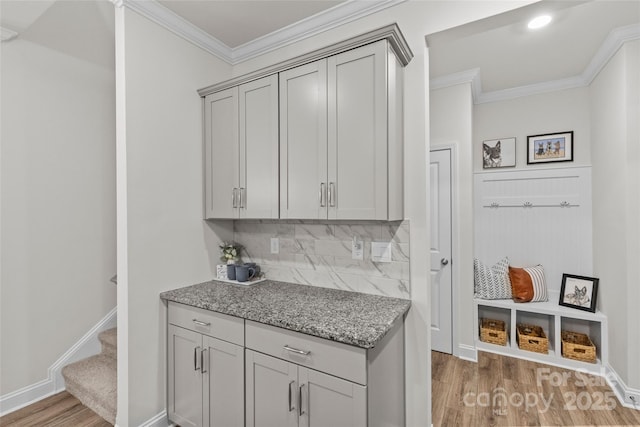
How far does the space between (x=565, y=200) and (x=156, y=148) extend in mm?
3648

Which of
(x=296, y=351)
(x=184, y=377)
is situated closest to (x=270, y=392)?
(x=296, y=351)

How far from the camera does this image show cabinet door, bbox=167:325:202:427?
6.11ft

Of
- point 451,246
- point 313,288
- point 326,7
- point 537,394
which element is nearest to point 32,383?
point 313,288

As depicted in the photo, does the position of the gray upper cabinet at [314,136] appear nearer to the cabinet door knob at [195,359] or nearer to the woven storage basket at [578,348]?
the cabinet door knob at [195,359]

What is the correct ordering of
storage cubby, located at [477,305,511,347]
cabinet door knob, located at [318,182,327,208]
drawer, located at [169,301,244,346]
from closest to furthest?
drawer, located at [169,301,244,346], cabinet door knob, located at [318,182,327,208], storage cubby, located at [477,305,511,347]

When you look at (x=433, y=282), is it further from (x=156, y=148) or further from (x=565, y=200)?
(x=156, y=148)

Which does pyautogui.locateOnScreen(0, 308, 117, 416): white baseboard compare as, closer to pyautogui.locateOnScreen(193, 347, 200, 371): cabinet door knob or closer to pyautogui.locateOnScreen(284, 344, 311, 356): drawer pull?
pyautogui.locateOnScreen(193, 347, 200, 371): cabinet door knob

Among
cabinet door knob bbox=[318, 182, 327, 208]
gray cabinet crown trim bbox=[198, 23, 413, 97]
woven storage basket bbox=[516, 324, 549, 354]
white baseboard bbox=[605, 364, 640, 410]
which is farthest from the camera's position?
woven storage basket bbox=[516, 324, 549, 354]

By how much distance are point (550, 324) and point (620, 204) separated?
54.7 inches

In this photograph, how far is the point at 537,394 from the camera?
7.88 feet

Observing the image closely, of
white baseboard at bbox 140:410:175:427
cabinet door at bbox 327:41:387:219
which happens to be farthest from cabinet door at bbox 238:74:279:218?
white baseboard at bbox 140:410:175:427

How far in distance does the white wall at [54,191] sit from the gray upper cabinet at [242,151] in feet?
3.21

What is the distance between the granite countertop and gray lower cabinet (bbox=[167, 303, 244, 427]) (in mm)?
87

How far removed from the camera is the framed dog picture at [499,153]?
131 inches
